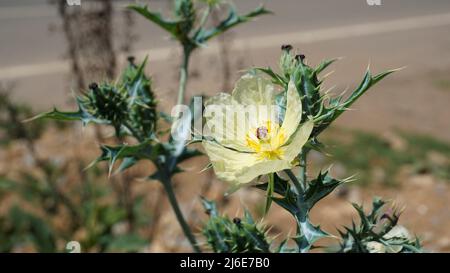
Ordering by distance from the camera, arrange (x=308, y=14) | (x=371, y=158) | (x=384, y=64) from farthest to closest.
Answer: (x=308, y=14) → (x=384, y=64) → (x=371, y=158)

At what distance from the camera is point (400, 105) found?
5281 millimetres

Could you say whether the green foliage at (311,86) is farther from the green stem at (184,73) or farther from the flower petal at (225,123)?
the green stem at (184,73)

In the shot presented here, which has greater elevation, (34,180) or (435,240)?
(34,180)

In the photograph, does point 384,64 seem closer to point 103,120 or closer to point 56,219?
point 56,219

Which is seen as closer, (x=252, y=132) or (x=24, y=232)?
(x=252, y=132)

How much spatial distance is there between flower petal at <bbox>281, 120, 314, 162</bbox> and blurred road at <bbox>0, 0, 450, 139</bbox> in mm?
3842

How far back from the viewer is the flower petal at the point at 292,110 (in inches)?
42.4

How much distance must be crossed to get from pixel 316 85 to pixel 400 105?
432 cm

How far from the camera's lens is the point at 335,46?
6.24 metres

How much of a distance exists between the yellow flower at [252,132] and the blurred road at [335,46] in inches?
146

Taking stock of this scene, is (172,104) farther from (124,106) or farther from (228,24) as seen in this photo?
(124,106)

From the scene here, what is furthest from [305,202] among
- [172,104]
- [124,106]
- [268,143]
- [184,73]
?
[172,104]

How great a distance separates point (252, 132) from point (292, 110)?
12 centimetres
